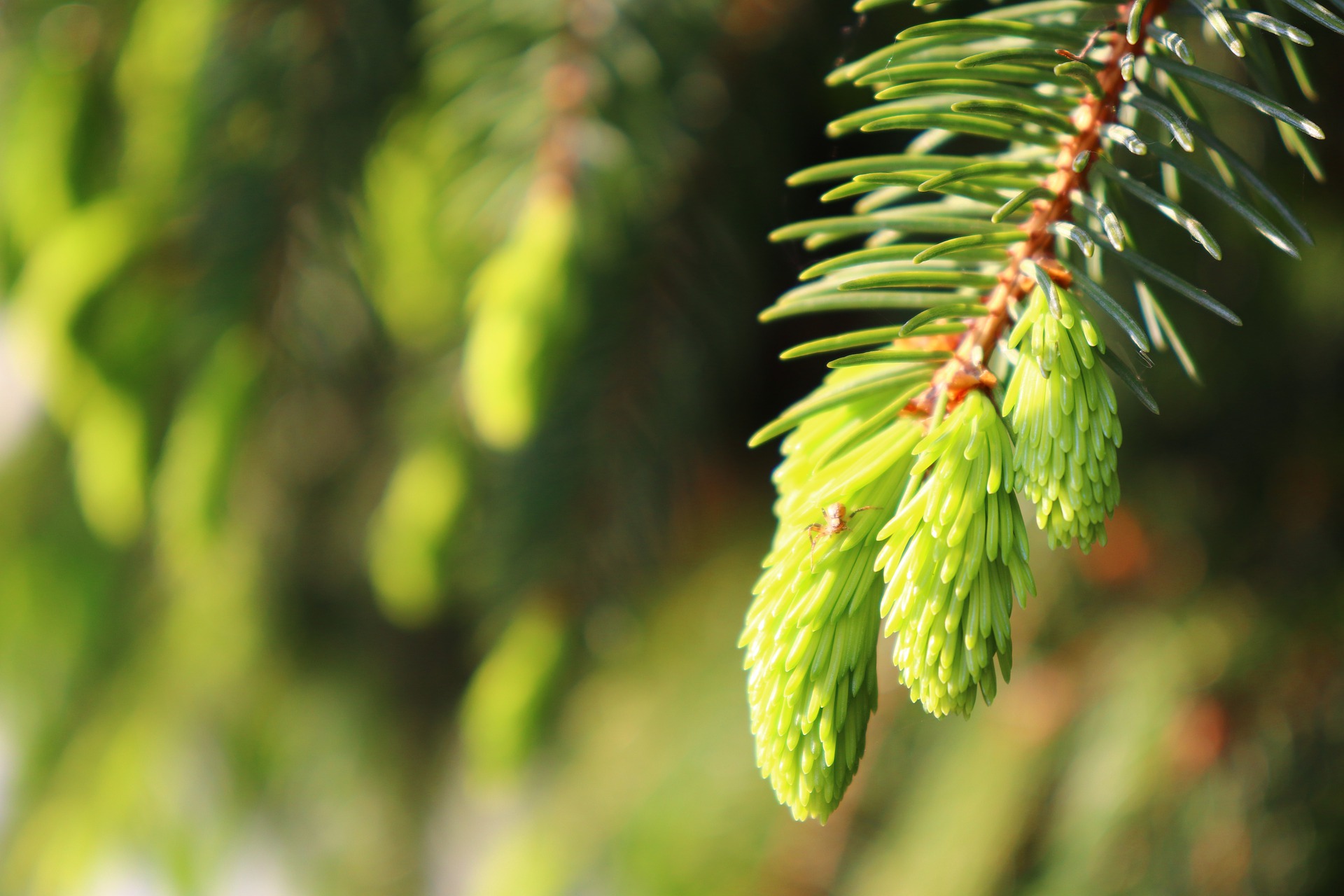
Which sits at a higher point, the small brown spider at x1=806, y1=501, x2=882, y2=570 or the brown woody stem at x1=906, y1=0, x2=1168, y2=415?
the brown woody stem at x1=906, y1=0, x2=1168, y2=415

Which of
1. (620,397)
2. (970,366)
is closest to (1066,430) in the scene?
(970,366)

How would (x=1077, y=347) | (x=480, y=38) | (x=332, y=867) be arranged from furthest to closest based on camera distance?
(x=332, y=867)
(x=480, y=38)
(x=1077, y=347)

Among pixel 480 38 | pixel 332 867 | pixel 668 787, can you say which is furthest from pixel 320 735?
pixel 480 38

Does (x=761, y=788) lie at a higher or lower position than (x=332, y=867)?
lower

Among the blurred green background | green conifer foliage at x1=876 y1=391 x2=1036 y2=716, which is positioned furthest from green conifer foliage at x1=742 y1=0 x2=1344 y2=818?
the blurred green background

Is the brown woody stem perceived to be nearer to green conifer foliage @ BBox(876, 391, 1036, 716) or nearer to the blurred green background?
green conifer foliage @ BBox(876, 391, 1036, 716)

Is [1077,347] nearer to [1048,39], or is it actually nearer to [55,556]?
[1048,39]
